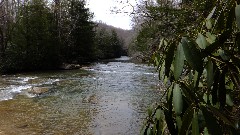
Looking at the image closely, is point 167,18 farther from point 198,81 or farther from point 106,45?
point 106,45

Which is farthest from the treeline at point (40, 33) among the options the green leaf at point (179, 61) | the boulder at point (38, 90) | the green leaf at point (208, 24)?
the green leaf at point (179, 61)

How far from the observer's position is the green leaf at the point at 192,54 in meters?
0.91

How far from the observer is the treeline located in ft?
91.5

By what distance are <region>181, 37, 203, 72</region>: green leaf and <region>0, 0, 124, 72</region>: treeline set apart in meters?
24.0

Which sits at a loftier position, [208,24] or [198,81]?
[208,24]

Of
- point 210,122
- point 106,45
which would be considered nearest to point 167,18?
point 210,122

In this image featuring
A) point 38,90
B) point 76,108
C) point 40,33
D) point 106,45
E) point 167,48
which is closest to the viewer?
point 167,48

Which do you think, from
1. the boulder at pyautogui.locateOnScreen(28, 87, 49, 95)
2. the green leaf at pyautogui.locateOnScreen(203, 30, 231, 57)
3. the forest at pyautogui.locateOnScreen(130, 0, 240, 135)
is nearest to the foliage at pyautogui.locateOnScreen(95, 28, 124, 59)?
the boulder at pyautogui.locateOnScreen(28, 87, 49, 95)

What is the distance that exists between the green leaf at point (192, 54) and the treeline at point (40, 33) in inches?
944

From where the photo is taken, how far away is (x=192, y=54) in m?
0.92

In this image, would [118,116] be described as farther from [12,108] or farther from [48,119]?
[12,108]

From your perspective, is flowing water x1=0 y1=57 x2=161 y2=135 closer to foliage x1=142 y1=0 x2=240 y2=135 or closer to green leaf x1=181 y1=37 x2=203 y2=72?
foliage x1=142 y1=0 x2=240 y2=135

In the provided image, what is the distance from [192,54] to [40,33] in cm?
2954

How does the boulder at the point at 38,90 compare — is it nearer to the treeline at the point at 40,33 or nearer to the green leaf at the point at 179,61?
the treeline at the point at 40,33
